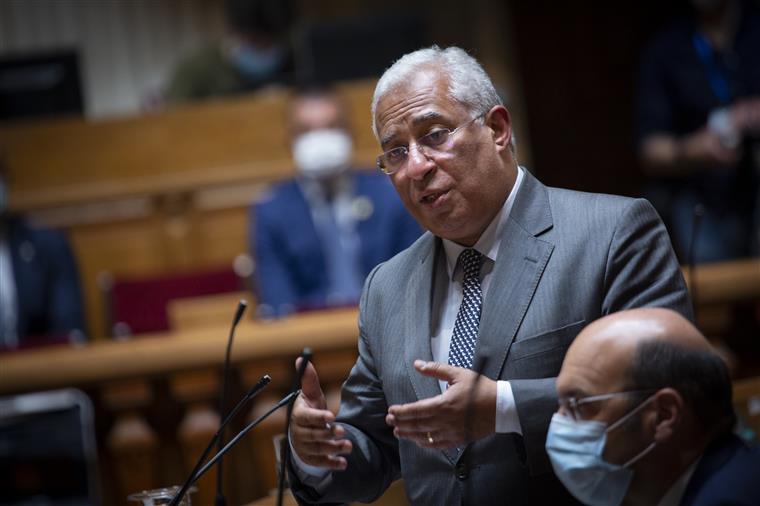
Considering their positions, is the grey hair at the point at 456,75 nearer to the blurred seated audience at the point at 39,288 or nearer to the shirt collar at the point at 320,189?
the shirt collar at the point at 320,189

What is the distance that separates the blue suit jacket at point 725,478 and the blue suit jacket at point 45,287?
13.4ft

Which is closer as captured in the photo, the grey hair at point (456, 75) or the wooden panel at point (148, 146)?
the grey hair at point (456, 75)

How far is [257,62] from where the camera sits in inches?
263

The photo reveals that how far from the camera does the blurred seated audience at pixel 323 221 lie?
196 inches

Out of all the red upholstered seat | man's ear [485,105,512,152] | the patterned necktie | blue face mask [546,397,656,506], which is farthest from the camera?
→ the red upholstered seat

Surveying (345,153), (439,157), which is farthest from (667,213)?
(439,157)

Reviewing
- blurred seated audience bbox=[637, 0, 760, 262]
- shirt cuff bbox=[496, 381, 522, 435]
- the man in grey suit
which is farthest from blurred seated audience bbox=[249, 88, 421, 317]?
shirt cuff bbox=[496, 381, 522, 435]

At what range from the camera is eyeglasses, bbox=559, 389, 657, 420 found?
1758 millimetres

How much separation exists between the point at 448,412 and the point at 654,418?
0.37 m

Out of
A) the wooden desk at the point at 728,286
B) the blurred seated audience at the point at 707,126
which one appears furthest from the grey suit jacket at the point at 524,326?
the blurred seated audience at the point at 707,126

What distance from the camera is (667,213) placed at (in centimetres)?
564

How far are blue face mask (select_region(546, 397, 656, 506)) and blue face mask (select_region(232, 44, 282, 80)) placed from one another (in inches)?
199

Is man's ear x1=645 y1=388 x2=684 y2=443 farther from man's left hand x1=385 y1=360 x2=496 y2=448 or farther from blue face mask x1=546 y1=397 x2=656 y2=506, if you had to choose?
man's left hand x1=385 y1=360 x2=496 y2=448

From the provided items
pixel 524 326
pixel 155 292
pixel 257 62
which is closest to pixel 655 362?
pixel 524 326
